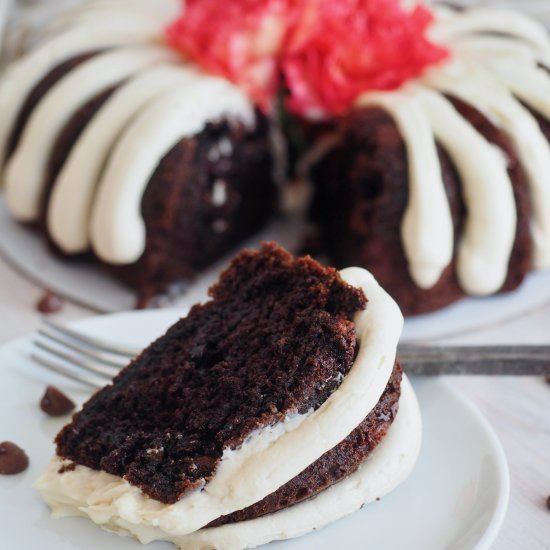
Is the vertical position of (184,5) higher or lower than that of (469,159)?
higher

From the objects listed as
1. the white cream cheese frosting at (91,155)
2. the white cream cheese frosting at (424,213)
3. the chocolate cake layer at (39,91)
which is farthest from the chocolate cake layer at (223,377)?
the chocolate cake layer at (39,91)

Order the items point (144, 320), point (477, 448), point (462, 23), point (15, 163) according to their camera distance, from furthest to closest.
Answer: point (462, 23), point (15, 163), point (144, 320), point (477, 448)

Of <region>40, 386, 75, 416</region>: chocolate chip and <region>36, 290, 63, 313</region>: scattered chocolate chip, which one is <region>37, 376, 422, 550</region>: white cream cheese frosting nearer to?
<region>40, 386, 75, 416</region>: chocolate chip

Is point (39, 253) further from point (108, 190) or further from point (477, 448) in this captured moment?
point (477, 448)

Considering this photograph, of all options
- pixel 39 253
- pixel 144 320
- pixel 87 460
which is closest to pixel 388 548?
pixel 87 460

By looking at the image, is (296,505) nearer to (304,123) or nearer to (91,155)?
(91,155)

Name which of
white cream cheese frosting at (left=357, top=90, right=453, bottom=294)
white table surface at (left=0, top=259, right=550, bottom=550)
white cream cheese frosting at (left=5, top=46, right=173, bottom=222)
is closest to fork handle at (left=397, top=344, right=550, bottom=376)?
white table surface at (left=0, top=259, right=550, bottom=550)

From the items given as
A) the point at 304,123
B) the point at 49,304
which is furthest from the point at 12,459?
the point at 304,123
